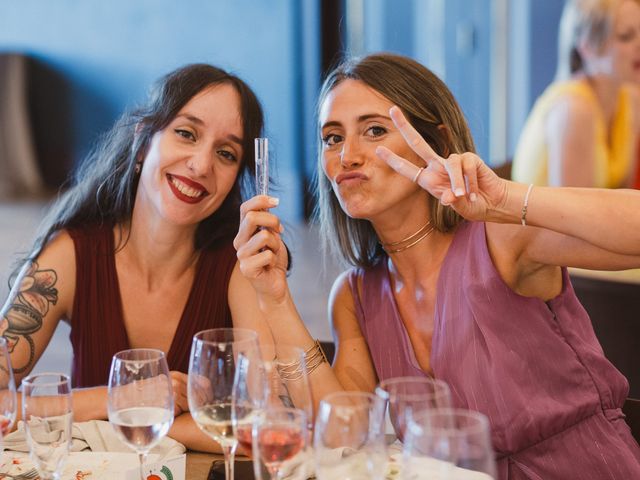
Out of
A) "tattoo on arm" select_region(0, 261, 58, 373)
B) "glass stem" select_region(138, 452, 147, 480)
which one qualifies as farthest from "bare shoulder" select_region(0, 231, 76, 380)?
"glass stem" select_region(138, 452, 147, 480)

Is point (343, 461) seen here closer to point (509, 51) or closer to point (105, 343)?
point (105, 343)

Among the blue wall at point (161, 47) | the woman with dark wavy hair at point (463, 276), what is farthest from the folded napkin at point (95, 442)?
the blue wall at point (161, 47)

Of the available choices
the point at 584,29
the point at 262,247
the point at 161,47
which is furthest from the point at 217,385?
the point at 161,47

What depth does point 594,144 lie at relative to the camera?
11.0 ft

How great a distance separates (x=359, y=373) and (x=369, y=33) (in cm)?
638

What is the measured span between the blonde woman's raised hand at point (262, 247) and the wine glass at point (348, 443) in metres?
0.81

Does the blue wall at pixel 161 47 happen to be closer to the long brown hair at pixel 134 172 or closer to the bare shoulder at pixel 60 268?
the long brown hair at pixel 134 172

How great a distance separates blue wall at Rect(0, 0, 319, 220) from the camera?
7.99 metres

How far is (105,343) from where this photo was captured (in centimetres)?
233

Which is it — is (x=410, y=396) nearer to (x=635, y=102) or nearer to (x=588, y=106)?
(x=588, y=106)

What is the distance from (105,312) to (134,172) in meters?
0.38

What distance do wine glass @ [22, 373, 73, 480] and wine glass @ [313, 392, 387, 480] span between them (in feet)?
1.29

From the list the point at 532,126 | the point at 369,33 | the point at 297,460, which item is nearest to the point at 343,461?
the point at 297,460

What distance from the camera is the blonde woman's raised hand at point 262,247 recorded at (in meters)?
Result: 1.92
